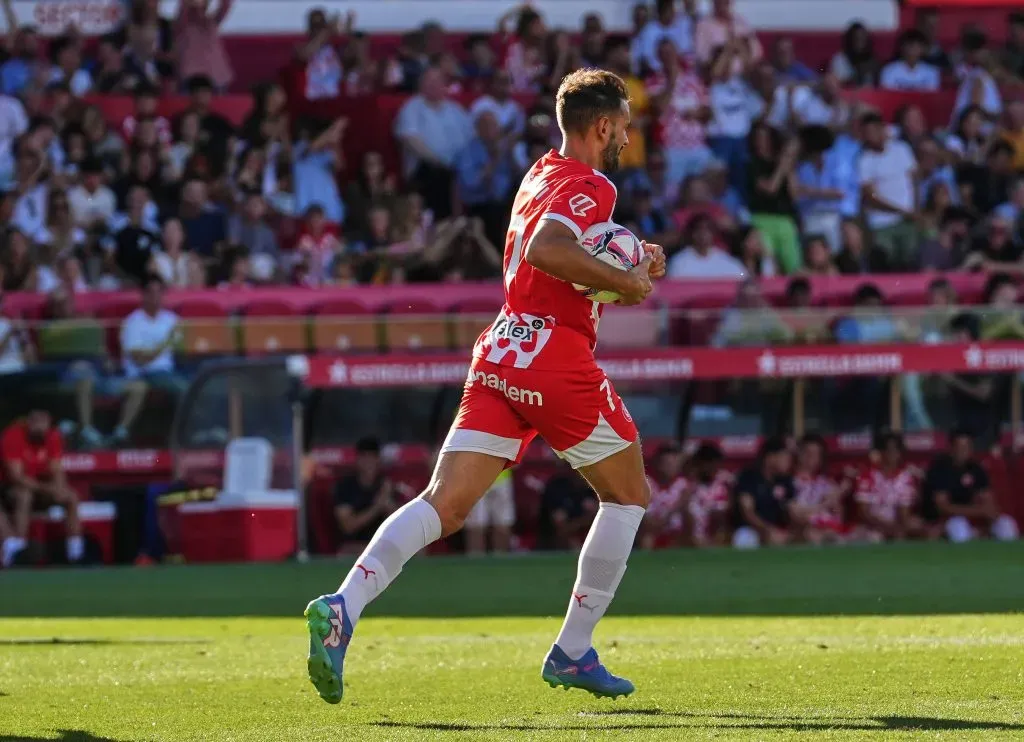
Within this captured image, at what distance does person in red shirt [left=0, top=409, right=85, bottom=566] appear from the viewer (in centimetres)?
1452

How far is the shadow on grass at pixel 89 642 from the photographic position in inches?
353

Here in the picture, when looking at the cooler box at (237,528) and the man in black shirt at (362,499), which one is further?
the man in black shirt at (362,499)

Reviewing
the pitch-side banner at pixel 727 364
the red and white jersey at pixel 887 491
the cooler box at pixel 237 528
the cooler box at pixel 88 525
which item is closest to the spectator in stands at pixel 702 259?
the pitch-side banner at pixel 727 364

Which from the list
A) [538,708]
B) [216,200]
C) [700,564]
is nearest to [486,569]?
[700,564]

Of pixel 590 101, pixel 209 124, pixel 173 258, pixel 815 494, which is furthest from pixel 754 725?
pixel 209 124

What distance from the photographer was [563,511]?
49.1 feet

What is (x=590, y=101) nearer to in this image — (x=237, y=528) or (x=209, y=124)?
(x=237, y=528)

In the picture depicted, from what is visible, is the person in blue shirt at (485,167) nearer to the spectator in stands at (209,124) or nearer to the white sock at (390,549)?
the spectator in stands at (209,124)

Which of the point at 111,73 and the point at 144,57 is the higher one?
the point at 144,57

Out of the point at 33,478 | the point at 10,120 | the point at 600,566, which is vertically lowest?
the point at 33,478

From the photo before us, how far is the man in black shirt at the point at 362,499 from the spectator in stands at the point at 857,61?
9290 millimetres

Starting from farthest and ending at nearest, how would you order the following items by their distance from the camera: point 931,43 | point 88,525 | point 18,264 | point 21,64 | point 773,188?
point 931,43 → point 21,64 → point 773,188 → point 18,264 → point 88,525

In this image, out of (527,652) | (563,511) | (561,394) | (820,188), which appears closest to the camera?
(561,394)

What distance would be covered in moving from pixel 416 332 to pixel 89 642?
246 inches
